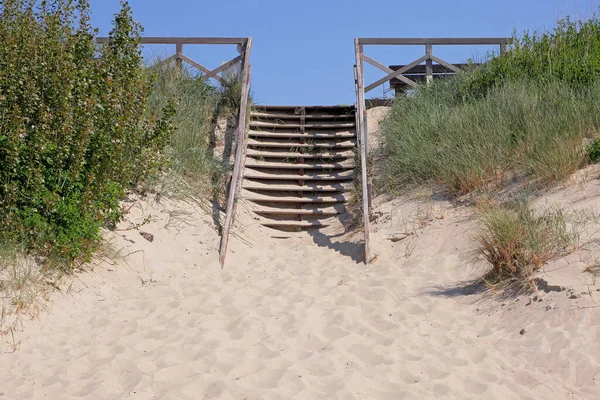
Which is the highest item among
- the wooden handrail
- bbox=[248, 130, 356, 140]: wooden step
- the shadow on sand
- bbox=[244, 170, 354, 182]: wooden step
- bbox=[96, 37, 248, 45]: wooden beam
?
bbox=[96, 37, 248, 45]: wooden beam

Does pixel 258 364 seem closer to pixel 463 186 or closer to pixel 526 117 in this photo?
pixel 463 186

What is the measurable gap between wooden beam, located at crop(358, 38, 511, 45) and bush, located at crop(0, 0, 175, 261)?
20.2 ft

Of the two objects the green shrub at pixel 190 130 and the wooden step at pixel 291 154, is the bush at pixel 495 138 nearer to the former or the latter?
the wooden step at pixel 291 154

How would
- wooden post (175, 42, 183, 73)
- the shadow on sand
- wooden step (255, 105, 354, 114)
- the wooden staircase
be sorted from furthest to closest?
wooden post (175, 42, 183, 73), wooden step (255, 105, 354, 114), the wooden staircase, the shadow on sand

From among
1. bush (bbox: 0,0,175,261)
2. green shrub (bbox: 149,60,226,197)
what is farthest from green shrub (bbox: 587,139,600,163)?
bush (bbox: 0,0,175,261)

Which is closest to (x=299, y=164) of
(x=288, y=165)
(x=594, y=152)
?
(x=288, y=165)

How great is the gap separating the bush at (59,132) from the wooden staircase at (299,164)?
303 centimetres

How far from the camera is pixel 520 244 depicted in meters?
6.65

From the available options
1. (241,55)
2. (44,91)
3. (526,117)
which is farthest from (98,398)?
(241,55)

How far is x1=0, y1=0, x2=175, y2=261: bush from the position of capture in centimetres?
670

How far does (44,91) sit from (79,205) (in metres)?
1.23

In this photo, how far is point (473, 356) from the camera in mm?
5434

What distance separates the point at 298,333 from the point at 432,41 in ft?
29.0

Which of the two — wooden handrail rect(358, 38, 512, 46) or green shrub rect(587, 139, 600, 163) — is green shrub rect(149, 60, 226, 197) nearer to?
wooden handrail rect(358, 38, 512, 46)
